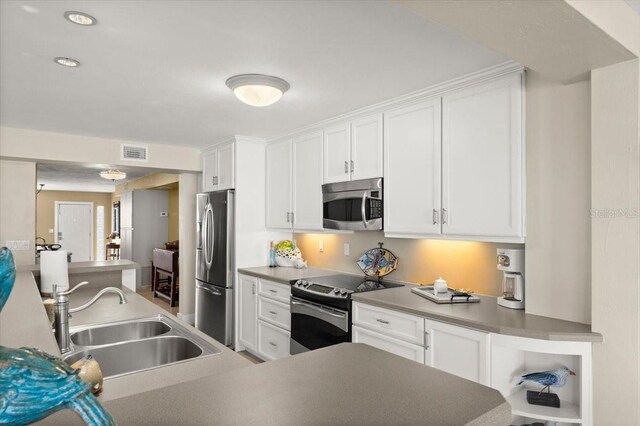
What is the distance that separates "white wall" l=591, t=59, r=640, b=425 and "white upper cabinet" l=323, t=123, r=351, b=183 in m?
1.94

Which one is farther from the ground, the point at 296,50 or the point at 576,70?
the point at 296,50

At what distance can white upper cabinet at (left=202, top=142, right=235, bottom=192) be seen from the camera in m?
4.52

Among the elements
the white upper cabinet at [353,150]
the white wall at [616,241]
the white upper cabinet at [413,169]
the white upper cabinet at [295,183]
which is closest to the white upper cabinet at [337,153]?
the white upper cabinet at [353,150]

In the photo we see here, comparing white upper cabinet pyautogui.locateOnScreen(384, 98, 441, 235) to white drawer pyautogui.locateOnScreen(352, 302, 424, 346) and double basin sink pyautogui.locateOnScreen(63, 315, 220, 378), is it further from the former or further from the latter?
double basin sink pyautogui.locateOnScreen(63, 315, 220, 378)

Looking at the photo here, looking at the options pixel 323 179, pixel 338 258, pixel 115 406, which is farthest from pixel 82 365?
pixel 338 258

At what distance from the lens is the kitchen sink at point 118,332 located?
7.09ft

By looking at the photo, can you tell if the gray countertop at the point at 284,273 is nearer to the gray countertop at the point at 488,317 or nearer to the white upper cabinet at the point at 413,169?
the gray countertop at the point at 488,317

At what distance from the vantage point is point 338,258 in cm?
420

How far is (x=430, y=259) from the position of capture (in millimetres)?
3254

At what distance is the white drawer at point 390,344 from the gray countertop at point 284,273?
0.96 meters

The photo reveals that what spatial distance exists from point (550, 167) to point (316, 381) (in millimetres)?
1948

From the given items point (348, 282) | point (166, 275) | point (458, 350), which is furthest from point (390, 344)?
point (166, 275)

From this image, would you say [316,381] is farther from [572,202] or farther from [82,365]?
[572,202]

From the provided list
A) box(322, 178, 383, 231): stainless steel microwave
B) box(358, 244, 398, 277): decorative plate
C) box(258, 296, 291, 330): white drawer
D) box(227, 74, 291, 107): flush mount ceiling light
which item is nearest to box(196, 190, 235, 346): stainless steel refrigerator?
box(258, 296, 291, 330): white drawer
